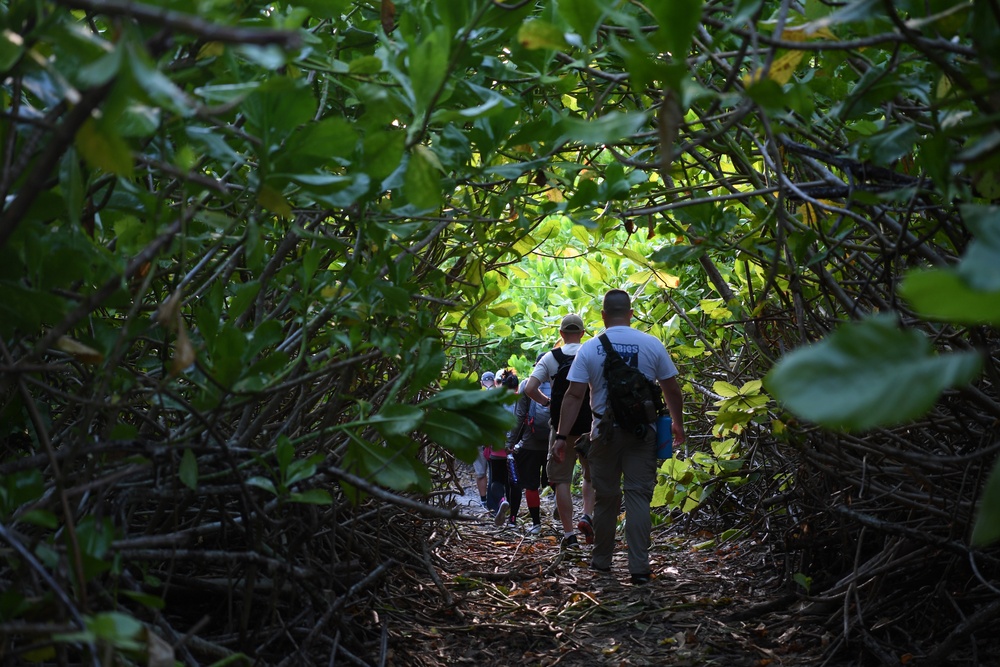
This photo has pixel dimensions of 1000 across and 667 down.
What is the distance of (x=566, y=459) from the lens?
6.55 m

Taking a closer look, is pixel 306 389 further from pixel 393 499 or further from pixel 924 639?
pixel 924 639

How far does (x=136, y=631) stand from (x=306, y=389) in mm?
1788

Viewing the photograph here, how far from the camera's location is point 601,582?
17.0 feet

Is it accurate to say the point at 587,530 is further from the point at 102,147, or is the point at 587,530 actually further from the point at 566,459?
the point at 102,147

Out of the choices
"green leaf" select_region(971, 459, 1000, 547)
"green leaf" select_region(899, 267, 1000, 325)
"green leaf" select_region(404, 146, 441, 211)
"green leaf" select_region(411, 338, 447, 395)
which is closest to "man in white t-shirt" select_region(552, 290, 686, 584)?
"green leaf" select_region(411, 338, 447, 395)

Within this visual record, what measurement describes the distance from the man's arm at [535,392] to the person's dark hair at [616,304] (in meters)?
1.76

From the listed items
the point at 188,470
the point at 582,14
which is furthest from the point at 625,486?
the point at 582,14

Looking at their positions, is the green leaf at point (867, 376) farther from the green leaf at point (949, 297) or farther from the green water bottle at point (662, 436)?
the green water bottle at point (662, 436)

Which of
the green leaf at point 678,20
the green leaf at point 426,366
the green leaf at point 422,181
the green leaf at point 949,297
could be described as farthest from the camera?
the green leaf at point 426,366

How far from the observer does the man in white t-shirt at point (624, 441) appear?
5238 mm

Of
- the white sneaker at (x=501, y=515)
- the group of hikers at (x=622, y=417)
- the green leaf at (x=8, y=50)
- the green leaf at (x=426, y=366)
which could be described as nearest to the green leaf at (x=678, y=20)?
the green leaf at (x=8, y=50)

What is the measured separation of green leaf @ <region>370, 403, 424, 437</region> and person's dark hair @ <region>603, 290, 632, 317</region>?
395 centimetres

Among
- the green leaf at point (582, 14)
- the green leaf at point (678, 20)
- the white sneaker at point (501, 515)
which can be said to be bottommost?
the green leaf at point (678, 20)

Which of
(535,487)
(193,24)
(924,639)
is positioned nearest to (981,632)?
(924,639)
